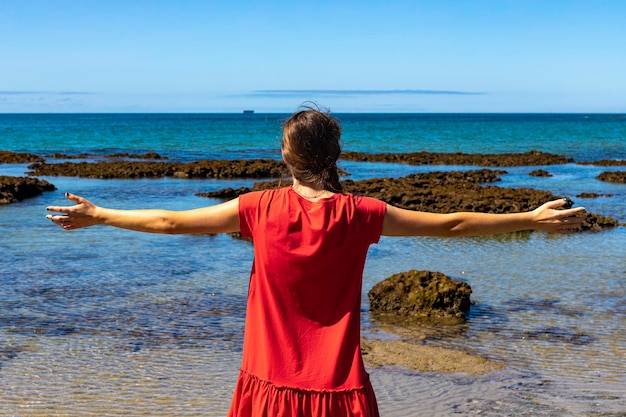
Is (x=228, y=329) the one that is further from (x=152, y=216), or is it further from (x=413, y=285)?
(x=152, y=216)

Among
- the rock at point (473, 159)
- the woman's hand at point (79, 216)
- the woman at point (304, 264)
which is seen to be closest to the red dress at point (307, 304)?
the woman at point (304, 264)

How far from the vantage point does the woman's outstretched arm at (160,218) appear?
259cm

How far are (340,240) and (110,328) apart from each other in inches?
262

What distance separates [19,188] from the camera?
2308 cm

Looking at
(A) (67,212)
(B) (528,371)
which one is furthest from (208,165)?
(A) (67,212)

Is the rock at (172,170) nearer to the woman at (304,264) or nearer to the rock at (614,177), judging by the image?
the rock at (614,177)

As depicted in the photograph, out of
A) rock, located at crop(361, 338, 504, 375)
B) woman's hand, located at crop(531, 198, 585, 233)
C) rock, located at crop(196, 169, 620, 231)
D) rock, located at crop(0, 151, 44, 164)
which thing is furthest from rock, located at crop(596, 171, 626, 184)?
woman's hand, located at crop(531, 198, 585, 233)

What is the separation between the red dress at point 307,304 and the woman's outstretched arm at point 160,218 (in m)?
0.06

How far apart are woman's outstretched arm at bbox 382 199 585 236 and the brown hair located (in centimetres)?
27

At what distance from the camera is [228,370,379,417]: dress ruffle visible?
2.59 meters

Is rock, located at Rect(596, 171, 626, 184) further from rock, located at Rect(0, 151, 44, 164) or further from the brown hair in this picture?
the brown hair

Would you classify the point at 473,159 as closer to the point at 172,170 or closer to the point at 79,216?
the point at 172,170

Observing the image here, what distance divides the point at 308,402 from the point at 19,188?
2237cm

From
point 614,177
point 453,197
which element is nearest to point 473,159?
point 614,177
